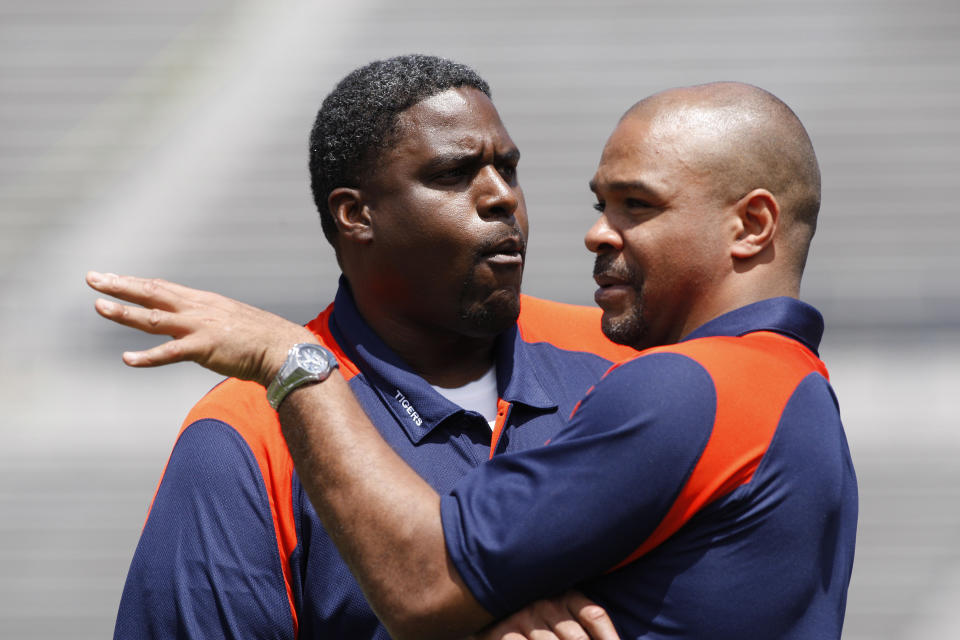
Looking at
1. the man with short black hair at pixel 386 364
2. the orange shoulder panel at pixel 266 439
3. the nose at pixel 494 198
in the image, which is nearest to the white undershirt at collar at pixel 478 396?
the man with short black hair at pixel 386 364

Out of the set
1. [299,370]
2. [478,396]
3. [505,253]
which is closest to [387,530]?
[299,370]

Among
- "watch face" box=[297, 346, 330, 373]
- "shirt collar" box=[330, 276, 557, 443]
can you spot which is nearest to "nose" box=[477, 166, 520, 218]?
"shirt collar" box=[330, 276, 557, 443]

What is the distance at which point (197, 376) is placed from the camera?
594 centimetres

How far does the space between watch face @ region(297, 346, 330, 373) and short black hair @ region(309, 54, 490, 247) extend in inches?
33.1

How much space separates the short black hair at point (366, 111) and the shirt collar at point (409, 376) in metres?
0.30

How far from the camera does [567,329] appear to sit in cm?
277

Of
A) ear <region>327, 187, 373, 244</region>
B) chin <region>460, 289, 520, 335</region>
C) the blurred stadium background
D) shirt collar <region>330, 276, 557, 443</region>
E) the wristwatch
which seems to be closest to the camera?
the wristwatch

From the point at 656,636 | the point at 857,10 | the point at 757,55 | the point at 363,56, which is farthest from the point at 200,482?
the point at 857,10

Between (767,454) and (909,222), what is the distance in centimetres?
484

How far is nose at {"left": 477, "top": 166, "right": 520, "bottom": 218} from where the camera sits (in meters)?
2.53

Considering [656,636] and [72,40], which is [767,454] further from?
[72,40]

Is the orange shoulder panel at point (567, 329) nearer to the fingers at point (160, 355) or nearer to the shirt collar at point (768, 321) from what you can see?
the shirt collar at point (768, 321)

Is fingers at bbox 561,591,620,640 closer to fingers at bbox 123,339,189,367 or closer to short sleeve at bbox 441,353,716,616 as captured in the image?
short sleeve at bbox 441,353,716,616

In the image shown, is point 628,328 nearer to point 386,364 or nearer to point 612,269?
point 612,269
